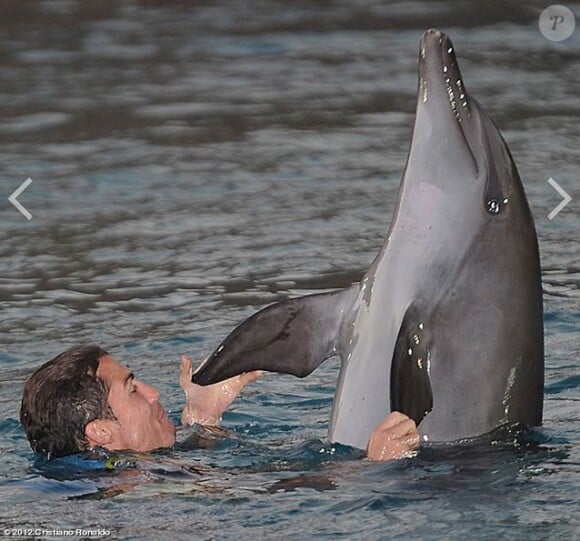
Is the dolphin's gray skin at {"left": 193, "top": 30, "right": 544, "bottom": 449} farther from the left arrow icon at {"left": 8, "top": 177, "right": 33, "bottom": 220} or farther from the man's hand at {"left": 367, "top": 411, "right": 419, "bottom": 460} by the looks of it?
the left arrow icon at {"left": 8, "top": 177, "right": 33, "bottom": 220}

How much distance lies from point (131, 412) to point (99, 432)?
0.16 metres

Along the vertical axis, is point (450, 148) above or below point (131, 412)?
above

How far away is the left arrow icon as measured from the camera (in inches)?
441

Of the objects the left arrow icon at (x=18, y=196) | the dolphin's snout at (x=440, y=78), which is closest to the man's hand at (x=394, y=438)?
the dolphin's snout at (x=440, y=78)

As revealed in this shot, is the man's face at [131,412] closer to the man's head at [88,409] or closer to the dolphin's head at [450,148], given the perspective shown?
the man's head at [88,409]

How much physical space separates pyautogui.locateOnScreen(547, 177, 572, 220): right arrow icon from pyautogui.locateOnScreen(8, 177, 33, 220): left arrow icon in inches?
138

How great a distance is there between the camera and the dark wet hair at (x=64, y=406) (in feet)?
21.6

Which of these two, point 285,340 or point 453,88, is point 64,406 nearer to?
point 285,340

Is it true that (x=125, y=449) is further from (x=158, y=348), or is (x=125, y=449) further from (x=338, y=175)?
(x=338, y=175)

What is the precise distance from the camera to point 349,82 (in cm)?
1403

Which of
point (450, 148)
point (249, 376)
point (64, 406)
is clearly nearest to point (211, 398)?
point (249, 376)

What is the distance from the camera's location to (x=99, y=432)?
21.6 ft

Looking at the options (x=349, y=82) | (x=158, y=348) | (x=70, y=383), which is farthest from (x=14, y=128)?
(x=70, y=383)

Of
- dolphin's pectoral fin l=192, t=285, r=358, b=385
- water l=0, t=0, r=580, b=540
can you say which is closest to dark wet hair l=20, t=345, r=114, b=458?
water l=0, t=0, r=580, b=540
